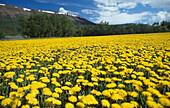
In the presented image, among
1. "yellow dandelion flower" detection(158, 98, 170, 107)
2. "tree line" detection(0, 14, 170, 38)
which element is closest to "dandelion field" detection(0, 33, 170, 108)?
"yellow dandelion flower" detection(158, 98, 170, 107)

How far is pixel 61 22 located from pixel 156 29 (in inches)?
2461

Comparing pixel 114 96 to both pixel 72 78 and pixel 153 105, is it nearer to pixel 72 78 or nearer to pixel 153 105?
Answer: pixel 153 105

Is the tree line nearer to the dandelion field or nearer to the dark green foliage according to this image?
the dark green foliage

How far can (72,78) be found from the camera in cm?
323

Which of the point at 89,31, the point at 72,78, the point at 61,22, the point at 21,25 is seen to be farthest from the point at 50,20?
the point at 72,78

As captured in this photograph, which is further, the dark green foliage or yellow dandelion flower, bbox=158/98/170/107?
the dark green foliage

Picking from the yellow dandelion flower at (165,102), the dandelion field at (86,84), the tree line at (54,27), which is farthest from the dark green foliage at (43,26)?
the yellow dandelion flower at (165,102)

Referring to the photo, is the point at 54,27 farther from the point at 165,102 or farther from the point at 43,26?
the point at 165,102

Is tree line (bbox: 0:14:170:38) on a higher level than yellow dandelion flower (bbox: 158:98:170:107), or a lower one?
higher

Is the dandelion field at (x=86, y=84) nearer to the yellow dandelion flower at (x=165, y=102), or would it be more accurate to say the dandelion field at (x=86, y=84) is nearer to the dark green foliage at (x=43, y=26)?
the yellow dandelion flower at (x=165, y=102)

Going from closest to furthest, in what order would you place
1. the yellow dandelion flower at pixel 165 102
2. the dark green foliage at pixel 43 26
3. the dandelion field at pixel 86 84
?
the yellow dandelion flower at pixel 165 102 → the dandelion field at pixel 86 84 → the dark green foliage at pixel 43 26

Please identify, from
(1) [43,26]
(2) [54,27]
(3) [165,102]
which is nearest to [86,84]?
(3) [165,102]

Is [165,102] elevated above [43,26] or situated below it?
below

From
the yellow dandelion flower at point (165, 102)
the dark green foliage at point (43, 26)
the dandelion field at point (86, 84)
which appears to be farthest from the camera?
the dark green foliage at point (43, 26)
